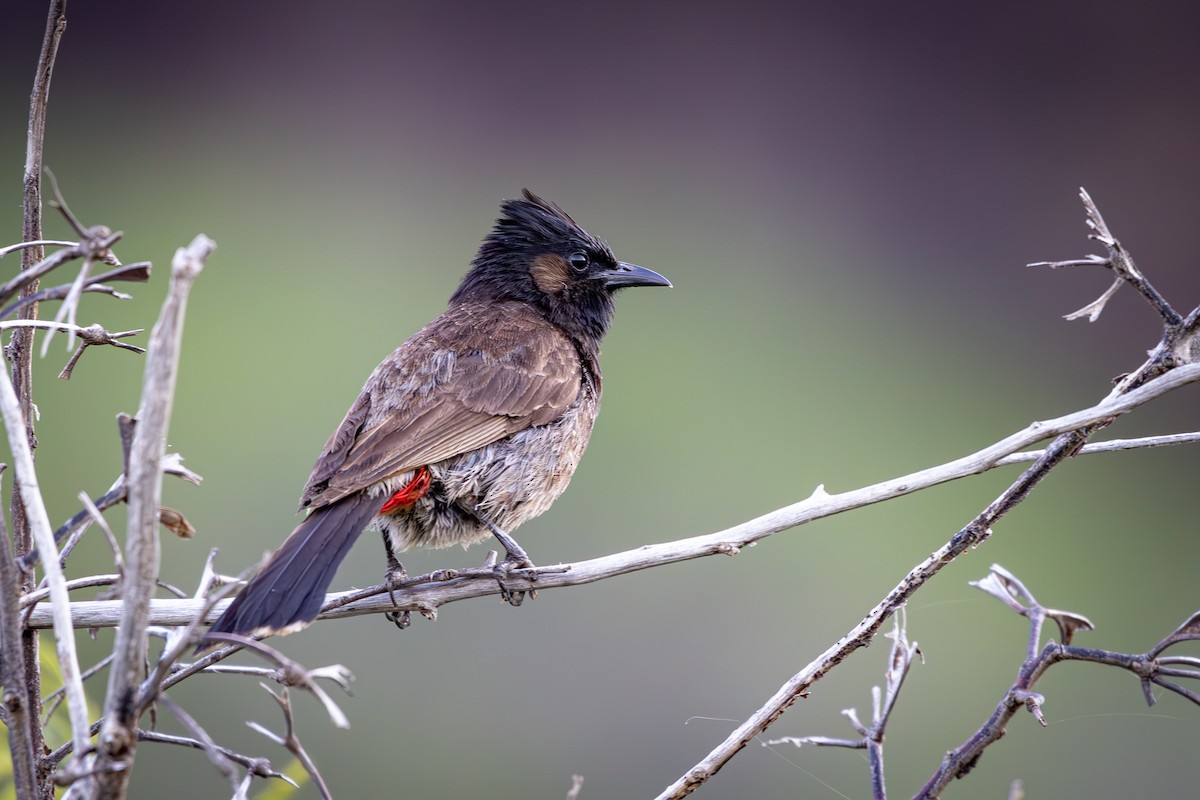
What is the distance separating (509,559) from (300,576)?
81 centimetres

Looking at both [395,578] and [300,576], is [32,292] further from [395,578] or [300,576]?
[395,578]

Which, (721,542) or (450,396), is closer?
(721,542)

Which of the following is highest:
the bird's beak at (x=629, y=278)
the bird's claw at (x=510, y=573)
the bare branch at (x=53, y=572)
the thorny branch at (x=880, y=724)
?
the bird's beak at (x=629, y=278)

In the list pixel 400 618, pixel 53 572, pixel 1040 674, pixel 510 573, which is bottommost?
pixel 400 618

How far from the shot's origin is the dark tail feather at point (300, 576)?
6.24ft

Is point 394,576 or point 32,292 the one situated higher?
point 32,292

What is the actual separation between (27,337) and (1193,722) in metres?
5.46

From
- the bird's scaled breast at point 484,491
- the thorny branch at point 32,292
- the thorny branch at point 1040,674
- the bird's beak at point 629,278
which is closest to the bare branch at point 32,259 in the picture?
the thorny branch at point 32,292

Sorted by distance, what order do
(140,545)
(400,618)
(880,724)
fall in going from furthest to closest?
(400,618) → (880,724) → (140,545)

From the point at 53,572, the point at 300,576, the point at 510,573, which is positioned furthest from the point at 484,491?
the point at 53,572

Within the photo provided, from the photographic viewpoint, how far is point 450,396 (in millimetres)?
2936

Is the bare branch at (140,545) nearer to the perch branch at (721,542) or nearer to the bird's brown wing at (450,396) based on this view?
the perch branch at (721,542)

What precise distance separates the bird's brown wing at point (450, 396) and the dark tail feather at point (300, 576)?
0.06 m

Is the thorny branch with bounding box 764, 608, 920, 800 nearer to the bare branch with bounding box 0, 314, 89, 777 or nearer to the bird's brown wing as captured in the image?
the bare branch with bounding box 0, 314, 89, 777
